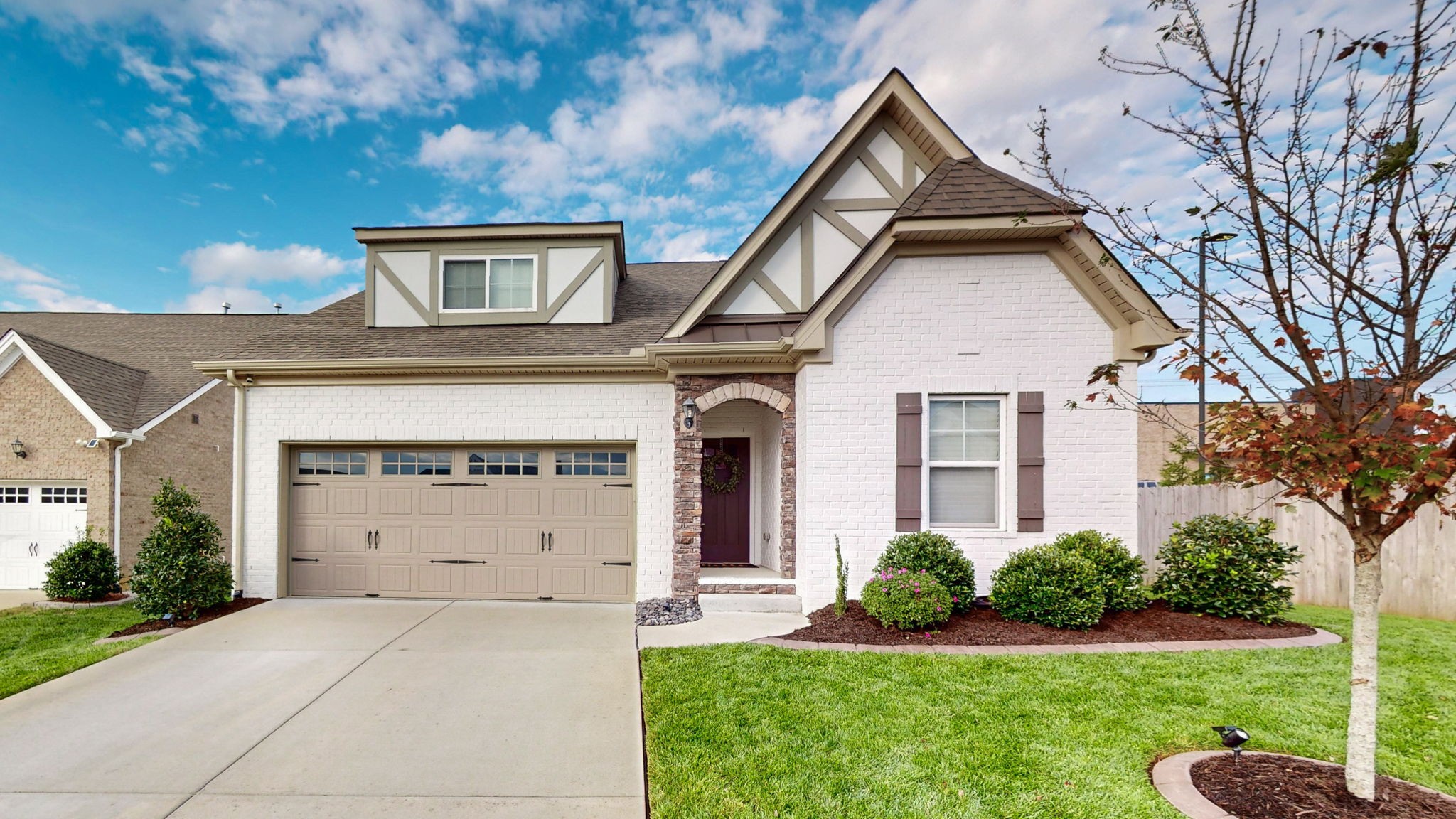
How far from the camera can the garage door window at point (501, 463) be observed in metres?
8.87

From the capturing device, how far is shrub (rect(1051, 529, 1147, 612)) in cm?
668

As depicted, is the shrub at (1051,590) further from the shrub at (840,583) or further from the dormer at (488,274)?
the dormer at (488,274)

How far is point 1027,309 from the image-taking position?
7355 millimetres

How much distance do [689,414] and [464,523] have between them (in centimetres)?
388

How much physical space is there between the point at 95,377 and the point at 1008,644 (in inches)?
619

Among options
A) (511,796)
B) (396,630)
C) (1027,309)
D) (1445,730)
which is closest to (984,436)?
(1027,309)

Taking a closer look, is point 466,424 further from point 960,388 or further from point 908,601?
point 960,388

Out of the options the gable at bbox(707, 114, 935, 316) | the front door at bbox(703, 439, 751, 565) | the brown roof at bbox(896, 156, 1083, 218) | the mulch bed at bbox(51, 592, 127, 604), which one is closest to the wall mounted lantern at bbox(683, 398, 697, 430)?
the gable at bbox(707, 114, 935, 316)

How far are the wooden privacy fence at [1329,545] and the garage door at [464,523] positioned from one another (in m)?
7.64

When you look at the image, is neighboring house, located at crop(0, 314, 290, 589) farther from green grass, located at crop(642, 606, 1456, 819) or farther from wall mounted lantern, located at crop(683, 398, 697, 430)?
green grass, located at crop(642, 606, 1456, 819)

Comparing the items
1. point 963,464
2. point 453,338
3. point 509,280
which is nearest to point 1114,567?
point 963,464

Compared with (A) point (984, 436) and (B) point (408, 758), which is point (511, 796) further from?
(A) point (984, 436)

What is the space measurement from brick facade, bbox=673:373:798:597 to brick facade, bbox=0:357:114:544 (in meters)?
10.1

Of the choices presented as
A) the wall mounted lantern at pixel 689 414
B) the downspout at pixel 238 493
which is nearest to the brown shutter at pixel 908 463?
the wall mounted lantern at pixel 689 414
